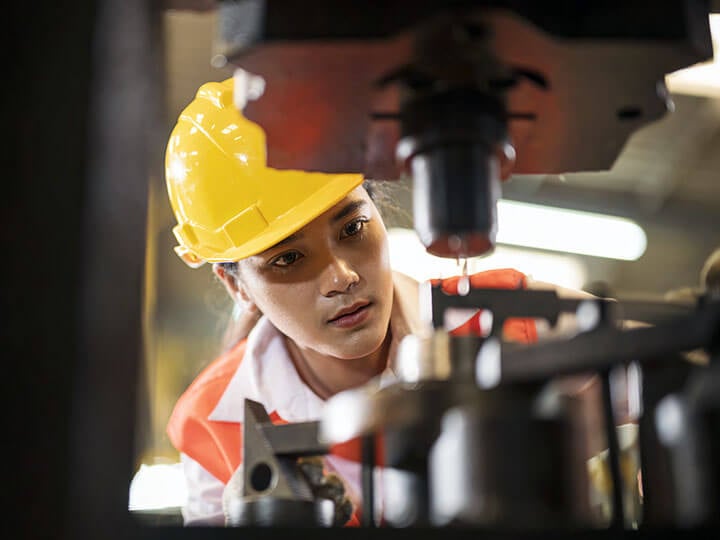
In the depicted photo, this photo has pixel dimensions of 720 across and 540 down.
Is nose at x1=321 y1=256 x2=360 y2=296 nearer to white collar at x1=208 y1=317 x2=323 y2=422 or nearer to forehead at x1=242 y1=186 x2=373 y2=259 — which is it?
forehead at x1=242 y1=186 x2=373 y2=259

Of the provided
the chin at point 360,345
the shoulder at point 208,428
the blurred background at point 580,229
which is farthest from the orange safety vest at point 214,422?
the blurred background at point 580,229

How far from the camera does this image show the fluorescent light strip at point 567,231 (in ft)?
18.0

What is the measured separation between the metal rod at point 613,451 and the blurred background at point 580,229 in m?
3.59

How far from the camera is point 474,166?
74cm

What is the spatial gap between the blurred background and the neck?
7.68 feet

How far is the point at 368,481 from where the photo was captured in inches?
35.2

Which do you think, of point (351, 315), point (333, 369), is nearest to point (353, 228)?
point (351, 315)

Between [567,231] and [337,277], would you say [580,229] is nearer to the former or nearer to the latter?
[567,231]

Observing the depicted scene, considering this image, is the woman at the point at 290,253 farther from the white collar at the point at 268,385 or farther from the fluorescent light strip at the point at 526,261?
the fluorescent light strip at the point at 526,261

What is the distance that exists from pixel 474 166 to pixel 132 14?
0.99 feet

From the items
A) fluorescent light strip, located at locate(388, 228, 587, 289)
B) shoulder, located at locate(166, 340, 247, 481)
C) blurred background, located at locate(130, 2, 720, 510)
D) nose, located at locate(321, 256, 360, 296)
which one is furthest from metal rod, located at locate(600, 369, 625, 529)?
fluorescent light strip, located at locate(388, 228, 587, 289)

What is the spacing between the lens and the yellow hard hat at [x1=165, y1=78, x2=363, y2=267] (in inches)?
65.3

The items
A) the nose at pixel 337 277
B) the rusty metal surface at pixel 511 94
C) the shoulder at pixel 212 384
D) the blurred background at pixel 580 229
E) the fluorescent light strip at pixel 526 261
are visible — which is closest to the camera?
the rusty metal surface at pixel 511 94

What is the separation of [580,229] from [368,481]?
203 inches
